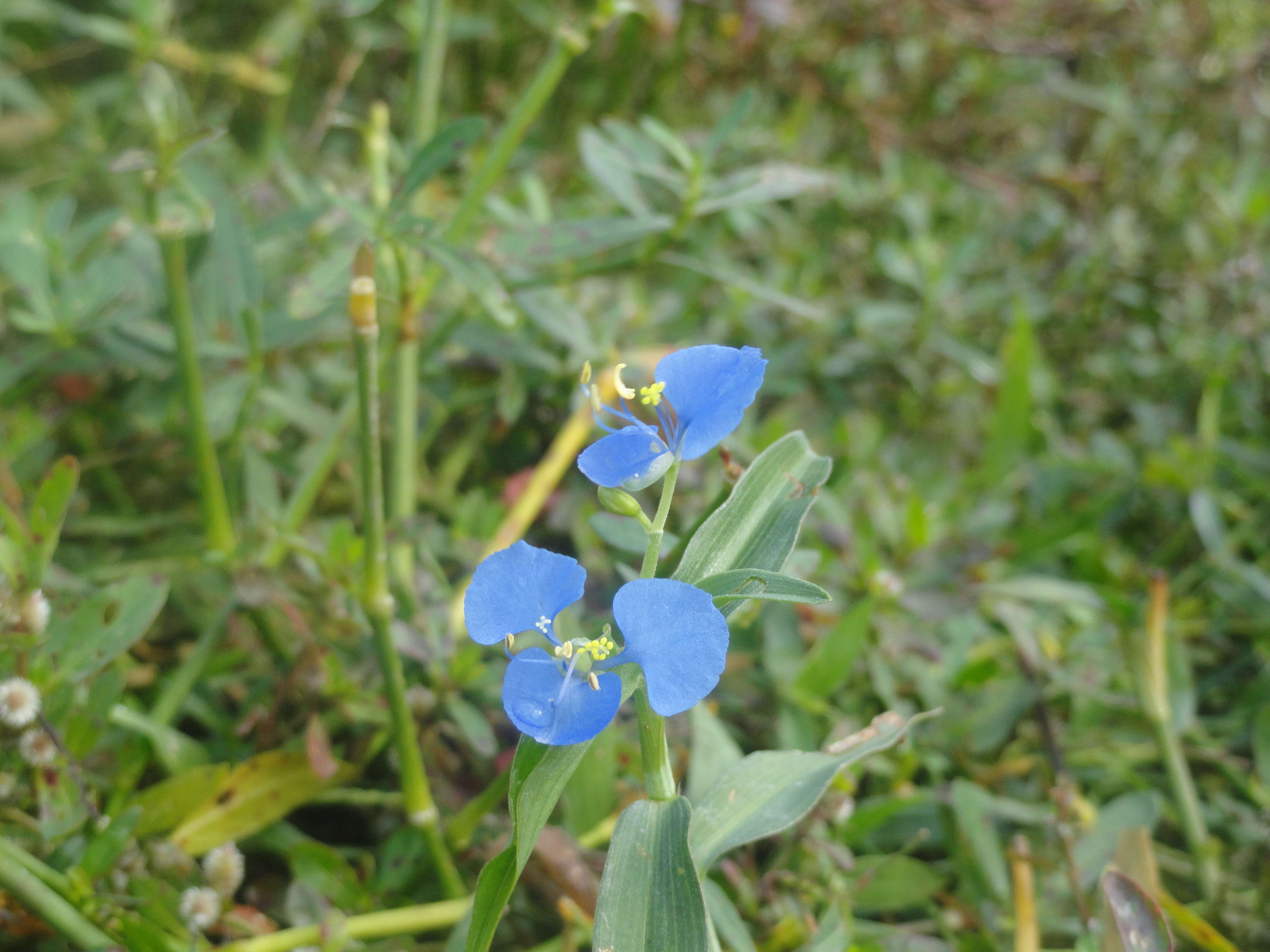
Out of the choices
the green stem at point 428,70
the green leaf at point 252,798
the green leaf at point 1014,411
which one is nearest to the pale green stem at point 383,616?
the green leaf at point 252,798

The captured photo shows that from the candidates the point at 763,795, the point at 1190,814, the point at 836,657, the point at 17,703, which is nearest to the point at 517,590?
the point at 763,795

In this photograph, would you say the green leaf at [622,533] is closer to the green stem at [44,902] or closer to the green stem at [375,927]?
the green stem at [375,927]

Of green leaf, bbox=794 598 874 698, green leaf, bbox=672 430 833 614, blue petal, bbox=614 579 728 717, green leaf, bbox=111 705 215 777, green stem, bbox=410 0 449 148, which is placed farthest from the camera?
green stem, bbox=410 0 449 148

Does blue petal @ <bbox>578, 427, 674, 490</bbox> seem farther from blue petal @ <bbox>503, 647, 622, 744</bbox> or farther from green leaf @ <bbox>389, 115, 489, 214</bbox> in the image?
green leaf @ <bbox>389, 115, 489, 214</bbox>

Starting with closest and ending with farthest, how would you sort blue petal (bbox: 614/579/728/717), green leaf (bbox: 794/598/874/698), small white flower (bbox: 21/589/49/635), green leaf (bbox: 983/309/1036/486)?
1. blue petal (bbox: 614/579/728/717)
2. small white flower (bbox: 21/589/49/635)
3. green leaf (bbox: 794/598/874/698)
4. green leaf (bbox: 983/309/1036/486)

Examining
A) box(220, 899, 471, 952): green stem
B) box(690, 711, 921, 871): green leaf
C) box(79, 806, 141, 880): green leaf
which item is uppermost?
box(690, 711, 921, 871): green leaf

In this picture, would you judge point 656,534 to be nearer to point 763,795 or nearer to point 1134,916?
point 763,795

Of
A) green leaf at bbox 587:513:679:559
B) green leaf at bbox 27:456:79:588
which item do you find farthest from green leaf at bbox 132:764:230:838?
green leaf at bbox 587:513:679:559

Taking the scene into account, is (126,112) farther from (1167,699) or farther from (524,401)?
(1167,699)
